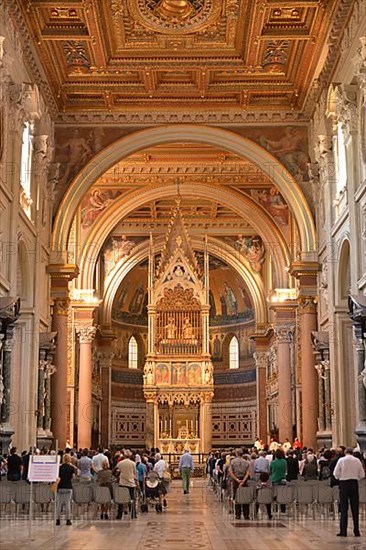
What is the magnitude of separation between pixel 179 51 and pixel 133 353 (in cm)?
2324

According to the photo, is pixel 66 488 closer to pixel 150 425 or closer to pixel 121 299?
pixel 150 425

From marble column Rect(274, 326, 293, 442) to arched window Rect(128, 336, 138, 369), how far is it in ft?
38.0

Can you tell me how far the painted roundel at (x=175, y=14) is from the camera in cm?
2248

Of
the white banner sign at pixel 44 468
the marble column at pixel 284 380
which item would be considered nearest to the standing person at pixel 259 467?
the white banner sign at pixel 44 468

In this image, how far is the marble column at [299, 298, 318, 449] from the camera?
89.4 ft

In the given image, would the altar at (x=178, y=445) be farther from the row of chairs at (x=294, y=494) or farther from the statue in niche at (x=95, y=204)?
the row of chairs at (x=294, y=494)

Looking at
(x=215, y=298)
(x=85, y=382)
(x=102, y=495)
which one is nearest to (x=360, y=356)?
(x=102, y=495)

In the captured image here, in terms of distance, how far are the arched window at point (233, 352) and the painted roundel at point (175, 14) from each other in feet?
77.7

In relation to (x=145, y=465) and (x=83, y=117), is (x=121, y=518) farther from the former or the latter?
(x=83, y=117)

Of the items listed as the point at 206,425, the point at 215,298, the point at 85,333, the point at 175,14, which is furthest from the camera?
the point at 215,298

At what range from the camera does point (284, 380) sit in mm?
34438

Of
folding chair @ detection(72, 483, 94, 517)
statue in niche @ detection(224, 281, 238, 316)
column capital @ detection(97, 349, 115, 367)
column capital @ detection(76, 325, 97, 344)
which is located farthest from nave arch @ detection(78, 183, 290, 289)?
folding chair @ detection(72, 483, 94, 517)

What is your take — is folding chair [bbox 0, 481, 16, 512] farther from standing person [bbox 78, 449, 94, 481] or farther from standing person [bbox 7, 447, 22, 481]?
standing person [bbox 78, 449, 94, 481]

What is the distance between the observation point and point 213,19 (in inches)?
914
